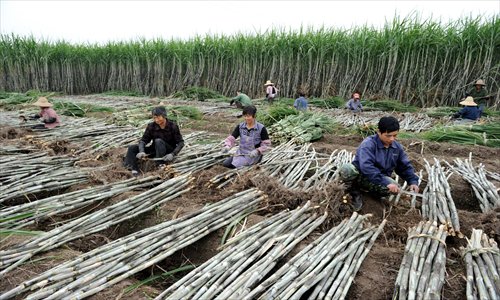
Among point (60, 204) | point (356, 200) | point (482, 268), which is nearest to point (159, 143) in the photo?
point (60, 204)

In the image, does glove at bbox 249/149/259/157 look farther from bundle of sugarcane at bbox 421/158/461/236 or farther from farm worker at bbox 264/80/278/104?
farm worker at bbox 264/80/278/104

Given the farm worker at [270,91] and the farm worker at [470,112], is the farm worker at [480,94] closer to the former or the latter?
the farm worker at [470,112]

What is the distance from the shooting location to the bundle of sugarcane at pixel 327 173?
3.41m

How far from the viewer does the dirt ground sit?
220cm

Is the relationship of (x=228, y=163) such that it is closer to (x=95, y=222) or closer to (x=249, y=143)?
(x=249, y=143)

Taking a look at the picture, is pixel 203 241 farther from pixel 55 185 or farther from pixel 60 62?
pixel 60 62

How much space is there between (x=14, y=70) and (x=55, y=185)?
1453 centimetres

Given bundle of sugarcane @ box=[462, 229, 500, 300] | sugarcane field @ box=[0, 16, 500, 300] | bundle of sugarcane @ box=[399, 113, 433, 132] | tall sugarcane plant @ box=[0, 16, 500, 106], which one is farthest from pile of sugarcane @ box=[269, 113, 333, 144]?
tall sugarcane plant @ box=[0, 16, 500, 106]

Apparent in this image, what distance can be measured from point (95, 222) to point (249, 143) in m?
2.00

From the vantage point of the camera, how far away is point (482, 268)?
213 cm

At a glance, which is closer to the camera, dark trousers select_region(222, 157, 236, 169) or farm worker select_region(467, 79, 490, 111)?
dark trousers select_region(222, 157, 236, 169)

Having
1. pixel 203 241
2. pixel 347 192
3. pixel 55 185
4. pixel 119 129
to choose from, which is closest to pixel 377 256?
pixel 347 192

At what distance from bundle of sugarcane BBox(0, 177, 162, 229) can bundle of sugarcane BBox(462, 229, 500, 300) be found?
8.66ft

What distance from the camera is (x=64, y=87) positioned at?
16125mm
